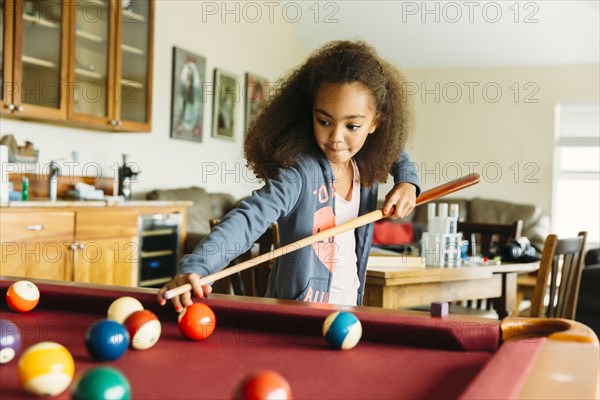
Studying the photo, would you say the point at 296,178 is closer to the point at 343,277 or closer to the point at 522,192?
the point at 343,277

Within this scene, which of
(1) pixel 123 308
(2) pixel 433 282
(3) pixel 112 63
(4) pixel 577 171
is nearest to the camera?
(1) pixel 123 308

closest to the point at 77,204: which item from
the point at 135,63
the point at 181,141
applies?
the point at 135,63

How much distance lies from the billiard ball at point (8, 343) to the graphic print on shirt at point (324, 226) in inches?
35.1

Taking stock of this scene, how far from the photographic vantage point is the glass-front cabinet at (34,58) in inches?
142

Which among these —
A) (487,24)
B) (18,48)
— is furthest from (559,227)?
(18,48)

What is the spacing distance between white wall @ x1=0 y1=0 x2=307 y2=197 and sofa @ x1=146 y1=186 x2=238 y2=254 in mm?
195

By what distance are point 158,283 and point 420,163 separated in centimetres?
395

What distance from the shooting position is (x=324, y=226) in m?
1.86

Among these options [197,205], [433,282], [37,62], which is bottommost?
[433,282]

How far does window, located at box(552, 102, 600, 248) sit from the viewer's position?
7.08 meters

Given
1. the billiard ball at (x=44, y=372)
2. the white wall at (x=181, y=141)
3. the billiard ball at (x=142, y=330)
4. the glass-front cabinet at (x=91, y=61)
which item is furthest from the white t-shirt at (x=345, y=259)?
the white wall at (x=181, y=141)

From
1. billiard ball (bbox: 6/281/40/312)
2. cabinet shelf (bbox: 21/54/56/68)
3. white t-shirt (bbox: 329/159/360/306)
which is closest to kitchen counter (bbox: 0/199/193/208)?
cabinet shelf (bbox: 21/54/56/68)

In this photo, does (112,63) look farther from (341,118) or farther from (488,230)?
(341,118)

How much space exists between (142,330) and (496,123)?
6760mm
